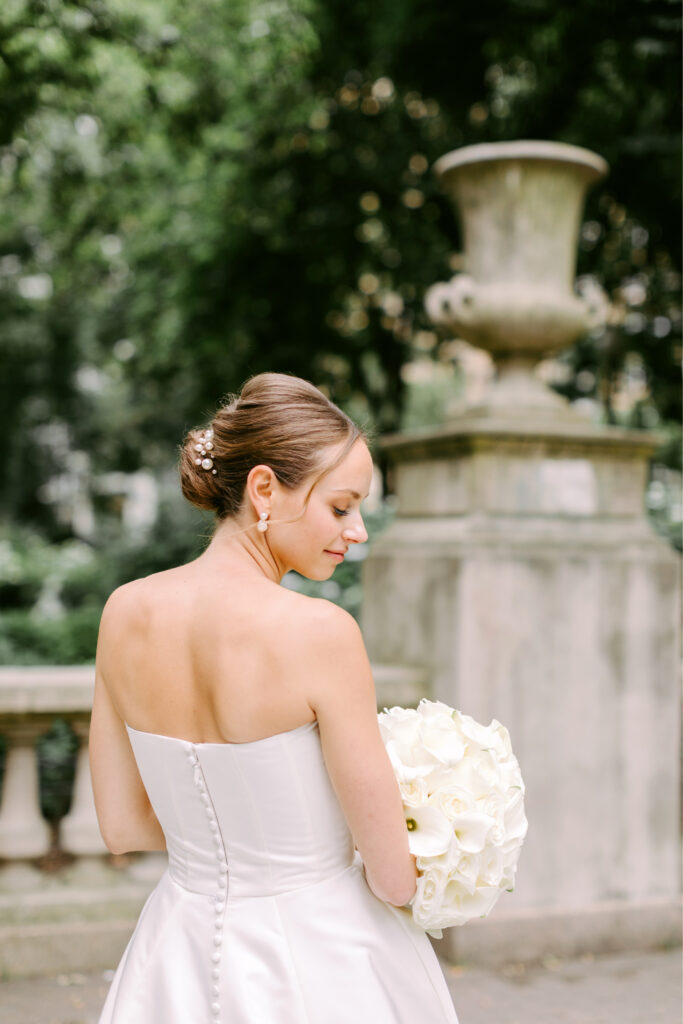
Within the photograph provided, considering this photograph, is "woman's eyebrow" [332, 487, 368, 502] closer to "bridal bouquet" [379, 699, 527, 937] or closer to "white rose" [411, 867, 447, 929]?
"bridal bouquet" [379, 699, 527, 937]

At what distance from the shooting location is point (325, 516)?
189 centimetres

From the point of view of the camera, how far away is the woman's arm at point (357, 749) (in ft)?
5.54

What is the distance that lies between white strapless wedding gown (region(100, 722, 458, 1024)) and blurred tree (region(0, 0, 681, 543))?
5.88 metres

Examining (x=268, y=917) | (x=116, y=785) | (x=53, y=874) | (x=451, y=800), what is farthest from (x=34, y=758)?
(x=451, y=800)

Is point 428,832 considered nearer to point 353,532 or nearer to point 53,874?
point 353,532

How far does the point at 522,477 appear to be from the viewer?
4.48m

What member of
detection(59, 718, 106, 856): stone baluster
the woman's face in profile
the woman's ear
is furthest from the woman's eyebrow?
detection(59, 718, 106, 856): stone baluster

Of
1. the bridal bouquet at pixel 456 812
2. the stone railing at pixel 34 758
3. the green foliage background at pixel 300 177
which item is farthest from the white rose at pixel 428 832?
the green foliage background at pixel 300 177

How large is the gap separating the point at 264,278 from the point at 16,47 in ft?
20.3

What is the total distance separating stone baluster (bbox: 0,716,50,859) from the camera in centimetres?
400

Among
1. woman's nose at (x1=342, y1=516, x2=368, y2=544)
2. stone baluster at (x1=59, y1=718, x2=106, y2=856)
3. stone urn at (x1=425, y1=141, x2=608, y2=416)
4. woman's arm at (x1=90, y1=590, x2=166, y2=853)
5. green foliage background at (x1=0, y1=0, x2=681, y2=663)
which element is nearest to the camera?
woman's nose at (x1=342, y1=516, x2=368, y2=544)

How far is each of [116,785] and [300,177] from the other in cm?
1073

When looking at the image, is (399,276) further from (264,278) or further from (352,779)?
(352,779)

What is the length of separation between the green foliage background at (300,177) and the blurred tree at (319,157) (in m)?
0.03
